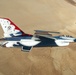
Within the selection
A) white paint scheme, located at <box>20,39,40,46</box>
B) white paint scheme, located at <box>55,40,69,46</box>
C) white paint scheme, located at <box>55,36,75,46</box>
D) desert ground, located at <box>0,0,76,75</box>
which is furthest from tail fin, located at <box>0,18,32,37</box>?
white paint scheme, located at <box>55,36,75,46</box>

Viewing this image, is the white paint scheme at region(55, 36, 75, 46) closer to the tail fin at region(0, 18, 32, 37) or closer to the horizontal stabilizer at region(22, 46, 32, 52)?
the horizontal stabilizer at region(22, 46, 32, 52)

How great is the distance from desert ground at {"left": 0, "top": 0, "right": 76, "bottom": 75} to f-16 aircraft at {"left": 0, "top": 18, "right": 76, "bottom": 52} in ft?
14.2

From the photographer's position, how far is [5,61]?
1673 inches

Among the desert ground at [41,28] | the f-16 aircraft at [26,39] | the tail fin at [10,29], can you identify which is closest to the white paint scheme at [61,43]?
the f-16 aircraft at [26,39]

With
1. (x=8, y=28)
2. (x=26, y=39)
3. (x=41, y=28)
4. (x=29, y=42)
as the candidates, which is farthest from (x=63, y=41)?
(x=41, y=28)

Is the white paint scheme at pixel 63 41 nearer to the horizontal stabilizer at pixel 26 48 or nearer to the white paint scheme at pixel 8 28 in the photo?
the horizontal stabilizer at pixel 26 48

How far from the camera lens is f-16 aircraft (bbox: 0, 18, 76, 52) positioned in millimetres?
40156

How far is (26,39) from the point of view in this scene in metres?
40.8

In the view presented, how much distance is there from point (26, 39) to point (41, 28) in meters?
14.7

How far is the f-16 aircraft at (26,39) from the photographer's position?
40.2 m

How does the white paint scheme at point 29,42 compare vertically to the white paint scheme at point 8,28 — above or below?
below

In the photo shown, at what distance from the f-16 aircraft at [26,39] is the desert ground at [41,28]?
14.2 ft

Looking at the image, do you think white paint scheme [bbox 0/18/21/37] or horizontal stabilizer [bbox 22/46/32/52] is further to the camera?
white paint scheme [bbox 0/18/21/37]

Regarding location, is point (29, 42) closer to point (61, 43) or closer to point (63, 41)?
point (61, 43)
